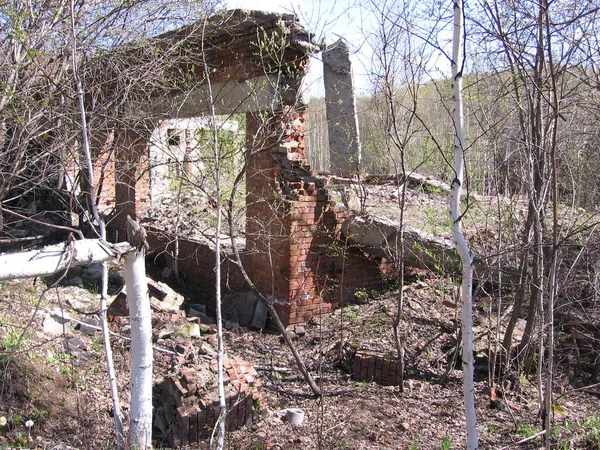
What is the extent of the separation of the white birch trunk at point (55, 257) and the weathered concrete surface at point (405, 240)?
11.3ft

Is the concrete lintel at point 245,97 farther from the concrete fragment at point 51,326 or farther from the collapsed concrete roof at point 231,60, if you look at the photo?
the concrete fragment at point 51,326

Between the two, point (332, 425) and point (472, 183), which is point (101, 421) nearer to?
point (332, 425)

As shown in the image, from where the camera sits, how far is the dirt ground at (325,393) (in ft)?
12.1

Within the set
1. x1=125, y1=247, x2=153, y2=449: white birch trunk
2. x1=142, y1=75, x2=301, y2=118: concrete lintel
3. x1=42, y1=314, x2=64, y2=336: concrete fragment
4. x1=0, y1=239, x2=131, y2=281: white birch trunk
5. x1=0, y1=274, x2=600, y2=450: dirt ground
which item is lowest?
x1=0, y1=274, x2=600, y2=450: dirt ground

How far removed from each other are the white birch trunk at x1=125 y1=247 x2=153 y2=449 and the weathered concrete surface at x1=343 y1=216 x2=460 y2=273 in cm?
317

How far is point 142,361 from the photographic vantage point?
2.76 meters

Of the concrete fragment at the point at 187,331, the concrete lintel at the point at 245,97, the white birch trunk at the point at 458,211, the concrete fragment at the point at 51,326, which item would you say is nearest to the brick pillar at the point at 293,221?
the concrete lintel at the point at 245,97

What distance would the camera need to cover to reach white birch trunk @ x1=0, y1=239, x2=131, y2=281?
2.13 meters

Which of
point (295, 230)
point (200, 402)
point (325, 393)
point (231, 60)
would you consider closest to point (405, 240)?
point (295, 230)

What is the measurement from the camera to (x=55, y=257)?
7.47 ft

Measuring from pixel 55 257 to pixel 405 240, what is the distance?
4146 millimetres

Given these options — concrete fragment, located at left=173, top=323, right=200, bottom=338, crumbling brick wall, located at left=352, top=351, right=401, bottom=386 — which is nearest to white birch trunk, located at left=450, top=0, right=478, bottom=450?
crumbling brick wall, located at left=352, top=351, right=401, bottom=386

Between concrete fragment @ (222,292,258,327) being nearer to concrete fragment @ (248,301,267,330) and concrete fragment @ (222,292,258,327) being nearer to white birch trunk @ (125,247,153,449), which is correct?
concrete fragment @ (248,301,267,330)

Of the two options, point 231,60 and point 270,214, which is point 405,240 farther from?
point 231,60
